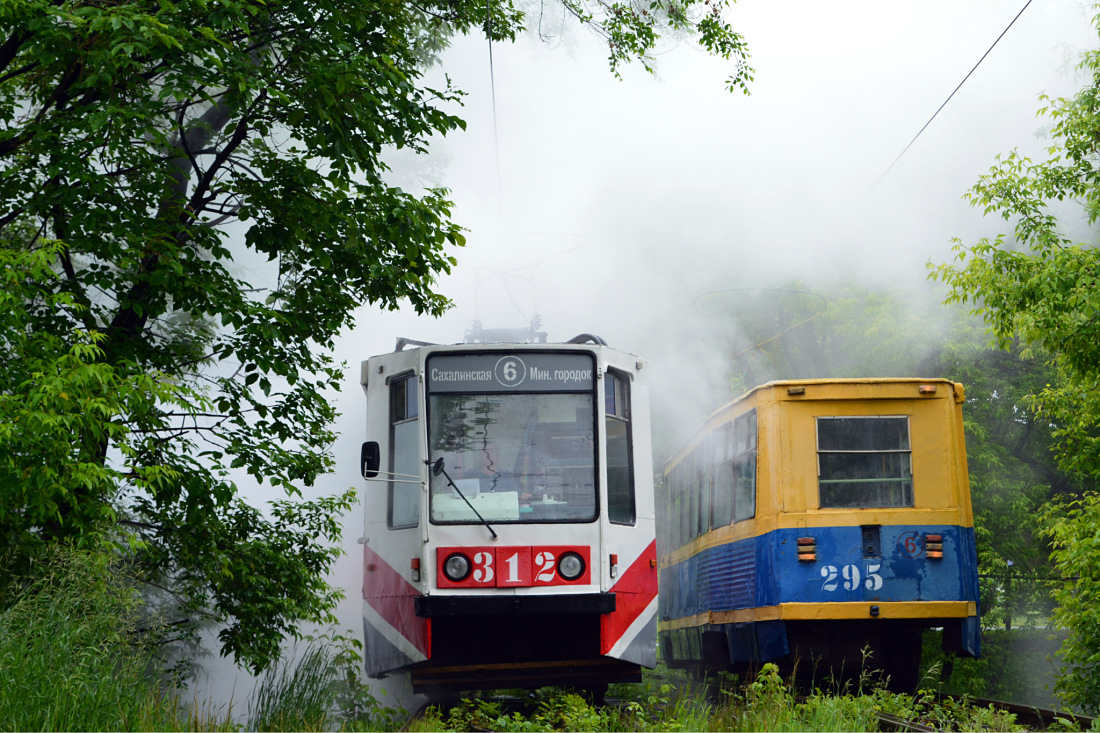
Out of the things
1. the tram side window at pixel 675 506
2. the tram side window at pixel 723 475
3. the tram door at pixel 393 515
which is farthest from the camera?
the tram side window at pixel 675 506

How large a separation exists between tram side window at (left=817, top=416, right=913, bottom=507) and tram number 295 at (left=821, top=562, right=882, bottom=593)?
22.6 inches

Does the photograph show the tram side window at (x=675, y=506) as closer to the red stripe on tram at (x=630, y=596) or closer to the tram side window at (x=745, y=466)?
the tram side window at (x=745, y=466)

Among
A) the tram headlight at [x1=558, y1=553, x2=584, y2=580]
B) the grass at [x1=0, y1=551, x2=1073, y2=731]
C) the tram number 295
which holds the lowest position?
the grass at [x1=0, y1=551, x2=1073, y2=731]

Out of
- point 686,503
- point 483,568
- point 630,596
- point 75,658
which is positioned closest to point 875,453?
point 630,596

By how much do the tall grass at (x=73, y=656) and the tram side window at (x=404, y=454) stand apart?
2.61 metres

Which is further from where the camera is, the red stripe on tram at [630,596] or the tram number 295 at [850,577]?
the tram number 295 at [850,577]

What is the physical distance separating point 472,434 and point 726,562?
3710mm

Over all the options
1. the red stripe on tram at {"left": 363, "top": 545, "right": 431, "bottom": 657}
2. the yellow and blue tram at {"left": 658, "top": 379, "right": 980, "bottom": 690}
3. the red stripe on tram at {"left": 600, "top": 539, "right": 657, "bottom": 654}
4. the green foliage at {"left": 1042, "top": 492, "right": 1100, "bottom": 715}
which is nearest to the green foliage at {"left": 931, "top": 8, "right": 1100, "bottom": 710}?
the green foliage at {"left": 1042, "top": 492, "right": 1100, "bottom": 715}

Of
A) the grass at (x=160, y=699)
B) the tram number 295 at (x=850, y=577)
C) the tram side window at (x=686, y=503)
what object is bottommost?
the grass at (x=160, y=699)

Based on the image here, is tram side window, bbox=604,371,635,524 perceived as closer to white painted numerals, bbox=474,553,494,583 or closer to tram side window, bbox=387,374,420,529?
white painted numerals, bbox=474,553,494,583

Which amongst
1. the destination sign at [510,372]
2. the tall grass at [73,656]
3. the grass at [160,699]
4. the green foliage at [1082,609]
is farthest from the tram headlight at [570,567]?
the green foliage at [1082,609]

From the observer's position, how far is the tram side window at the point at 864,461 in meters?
10.1

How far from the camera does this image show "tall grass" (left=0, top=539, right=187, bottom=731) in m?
5.42

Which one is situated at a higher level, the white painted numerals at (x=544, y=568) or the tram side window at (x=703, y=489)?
the tram side window at (x=703, y=489)
